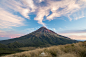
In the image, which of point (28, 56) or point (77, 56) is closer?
point (77, 56)

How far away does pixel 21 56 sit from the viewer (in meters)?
8.19

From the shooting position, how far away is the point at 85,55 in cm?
661

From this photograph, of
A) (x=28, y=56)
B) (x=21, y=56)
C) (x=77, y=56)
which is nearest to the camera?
(x=77, y=56)

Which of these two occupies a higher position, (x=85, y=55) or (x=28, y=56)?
(x=85, y=55)

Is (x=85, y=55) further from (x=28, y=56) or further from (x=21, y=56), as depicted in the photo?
(x=21, y=56)

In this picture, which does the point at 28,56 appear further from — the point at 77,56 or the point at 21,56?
the point at 77,56

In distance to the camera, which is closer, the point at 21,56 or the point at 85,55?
the point at 85,55

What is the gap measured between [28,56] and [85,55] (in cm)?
658

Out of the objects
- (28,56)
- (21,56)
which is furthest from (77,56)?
(21,56)

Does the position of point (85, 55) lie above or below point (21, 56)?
above

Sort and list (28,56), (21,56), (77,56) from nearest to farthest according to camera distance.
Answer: (77,56) < (28,56) < (21,56)

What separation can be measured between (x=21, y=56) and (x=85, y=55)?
7761 mm

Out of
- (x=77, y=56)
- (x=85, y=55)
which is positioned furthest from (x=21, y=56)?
(x=85, y=55)

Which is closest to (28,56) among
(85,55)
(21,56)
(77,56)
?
(21,56)
